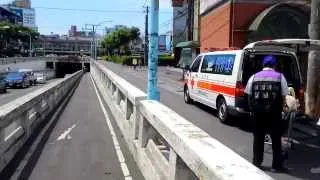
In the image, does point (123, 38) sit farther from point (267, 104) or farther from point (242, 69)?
point (267, 104)

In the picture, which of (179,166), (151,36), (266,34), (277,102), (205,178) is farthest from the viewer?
(266,34)

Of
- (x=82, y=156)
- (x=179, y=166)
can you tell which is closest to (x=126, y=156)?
(x=82, y=156)

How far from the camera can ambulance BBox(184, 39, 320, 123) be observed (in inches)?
582

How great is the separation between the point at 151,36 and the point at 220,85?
5.22 m

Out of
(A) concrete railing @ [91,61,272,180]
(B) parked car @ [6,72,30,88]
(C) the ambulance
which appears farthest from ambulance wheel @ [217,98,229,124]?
(B) parked car @ [6,72,30,88]

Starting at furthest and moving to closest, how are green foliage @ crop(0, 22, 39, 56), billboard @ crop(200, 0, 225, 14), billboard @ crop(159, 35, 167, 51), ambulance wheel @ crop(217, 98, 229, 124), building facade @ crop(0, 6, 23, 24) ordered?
building facade @ crop(0, 6, 23, 24), billboard @ crop(159, 35, 167, 51), green foliage @ crop(0, 22, 39, 56), billboard @ crop(200, 0, 225, 14), ambulance wheel @ crop(217, 98, 229, 124)

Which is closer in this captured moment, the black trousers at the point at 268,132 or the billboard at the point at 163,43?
the black trousers at the point at 268,132

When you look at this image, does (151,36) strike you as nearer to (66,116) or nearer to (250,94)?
(250,94)

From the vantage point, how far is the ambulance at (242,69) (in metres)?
14.8

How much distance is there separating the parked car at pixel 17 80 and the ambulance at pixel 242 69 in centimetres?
3969

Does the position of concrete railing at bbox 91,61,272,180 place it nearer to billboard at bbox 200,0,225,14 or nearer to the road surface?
the road surface

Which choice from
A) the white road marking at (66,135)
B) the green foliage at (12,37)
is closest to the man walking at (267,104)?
the white road marking at (66,135)

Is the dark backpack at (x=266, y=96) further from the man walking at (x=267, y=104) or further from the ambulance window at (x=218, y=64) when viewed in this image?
the ambulance window at (x=218, y=64)

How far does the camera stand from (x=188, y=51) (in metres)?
55.0
